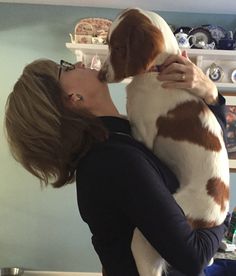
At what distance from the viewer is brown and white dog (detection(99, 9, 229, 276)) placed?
3.84 feet

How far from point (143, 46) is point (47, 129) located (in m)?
0.37

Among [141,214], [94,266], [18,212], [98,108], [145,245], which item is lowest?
[94,266]

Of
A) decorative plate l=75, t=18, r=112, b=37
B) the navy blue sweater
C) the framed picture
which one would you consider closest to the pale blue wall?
decorative plate l=75, t=18, r=112, b=37

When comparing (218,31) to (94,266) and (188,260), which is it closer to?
(94,266)

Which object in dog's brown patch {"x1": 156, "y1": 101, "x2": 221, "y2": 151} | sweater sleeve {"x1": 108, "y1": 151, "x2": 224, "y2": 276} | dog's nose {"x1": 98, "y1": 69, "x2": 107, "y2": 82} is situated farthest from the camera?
dog's nose {"x1": 98, "y1": 69, "x2": 107, "y2": 82}

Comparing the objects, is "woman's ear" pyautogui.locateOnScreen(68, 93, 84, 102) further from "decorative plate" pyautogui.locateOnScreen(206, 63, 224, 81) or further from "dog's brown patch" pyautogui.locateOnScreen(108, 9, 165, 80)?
"decorative plate" pyautogui.locateOnScreen(206, 63, 224, 81)

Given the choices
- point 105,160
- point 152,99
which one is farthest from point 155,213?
point 152,99

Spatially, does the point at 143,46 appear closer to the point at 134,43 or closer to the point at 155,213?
the point at 134,43

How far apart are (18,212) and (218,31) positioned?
68.8 inches

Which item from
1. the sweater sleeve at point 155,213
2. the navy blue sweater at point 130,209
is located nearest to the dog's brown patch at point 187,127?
the navy blue sweater at point 130,209

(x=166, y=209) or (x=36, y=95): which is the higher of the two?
(x=36, y=95)

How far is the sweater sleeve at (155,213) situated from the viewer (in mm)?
947

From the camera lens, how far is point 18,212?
111 inches

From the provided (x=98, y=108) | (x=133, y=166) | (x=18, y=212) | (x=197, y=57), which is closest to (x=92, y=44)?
(x=197, y=57)
